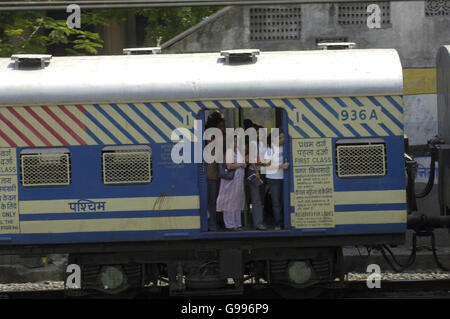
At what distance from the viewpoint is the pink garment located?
1046cm

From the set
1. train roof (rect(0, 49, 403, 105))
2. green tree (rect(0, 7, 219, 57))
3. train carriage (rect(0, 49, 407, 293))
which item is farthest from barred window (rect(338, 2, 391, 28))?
train carriage (rect(0, 49, 407, 293))

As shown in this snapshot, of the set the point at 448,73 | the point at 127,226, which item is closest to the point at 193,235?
the point at 127,226

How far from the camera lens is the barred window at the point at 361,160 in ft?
33.7

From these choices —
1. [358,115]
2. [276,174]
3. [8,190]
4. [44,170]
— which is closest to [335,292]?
[276,174]

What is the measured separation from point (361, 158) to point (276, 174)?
1.20 metres

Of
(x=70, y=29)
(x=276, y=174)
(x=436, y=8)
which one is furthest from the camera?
(x=436, y=8)

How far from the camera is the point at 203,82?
10.3m

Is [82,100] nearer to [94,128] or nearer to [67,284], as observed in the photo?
[94,128]

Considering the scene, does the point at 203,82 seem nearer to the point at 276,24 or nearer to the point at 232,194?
the point at 232,194

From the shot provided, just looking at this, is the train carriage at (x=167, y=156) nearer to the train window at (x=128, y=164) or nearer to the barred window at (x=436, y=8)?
the train window at (x=128, y=164)

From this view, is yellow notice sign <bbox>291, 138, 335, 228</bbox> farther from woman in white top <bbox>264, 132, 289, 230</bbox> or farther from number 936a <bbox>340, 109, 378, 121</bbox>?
number 936a <bbox>340, 109, 378, 121</bbox>

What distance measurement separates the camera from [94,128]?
405 inches

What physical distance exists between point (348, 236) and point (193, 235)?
2177 millimetres
